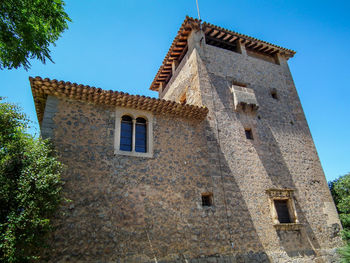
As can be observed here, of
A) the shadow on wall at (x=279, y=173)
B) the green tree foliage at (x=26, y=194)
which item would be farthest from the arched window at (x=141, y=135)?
the shadow on wall at (x=279, y=173)

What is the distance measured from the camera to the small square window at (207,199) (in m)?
8.76

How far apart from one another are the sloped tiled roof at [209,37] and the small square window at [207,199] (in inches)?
338

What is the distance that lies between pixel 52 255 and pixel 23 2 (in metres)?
6.13

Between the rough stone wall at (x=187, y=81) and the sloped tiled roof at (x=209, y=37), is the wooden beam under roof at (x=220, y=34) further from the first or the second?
the rough stone wall at (x=187, y=81)

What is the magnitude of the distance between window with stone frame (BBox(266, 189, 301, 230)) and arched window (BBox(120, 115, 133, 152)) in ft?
19.2

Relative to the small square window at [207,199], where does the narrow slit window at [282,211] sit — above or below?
below

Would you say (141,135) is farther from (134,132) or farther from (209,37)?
(209,37)

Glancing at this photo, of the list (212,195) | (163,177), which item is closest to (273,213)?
(212,195)

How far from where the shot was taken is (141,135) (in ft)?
29.7

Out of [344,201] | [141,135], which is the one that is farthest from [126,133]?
[344,201]

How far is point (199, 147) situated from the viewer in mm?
9594

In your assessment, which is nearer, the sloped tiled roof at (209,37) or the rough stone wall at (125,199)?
the rough stone wall at (125,199)

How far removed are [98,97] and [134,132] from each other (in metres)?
1.75

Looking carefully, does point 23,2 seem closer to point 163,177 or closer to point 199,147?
point 163,177
